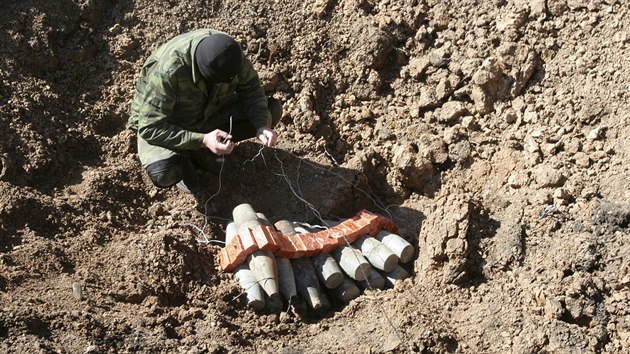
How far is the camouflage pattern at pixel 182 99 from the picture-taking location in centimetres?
561

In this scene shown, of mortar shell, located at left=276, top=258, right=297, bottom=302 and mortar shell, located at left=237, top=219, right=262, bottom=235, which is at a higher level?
mortar shell, located at left=237, top=219, right=262, bottom=235

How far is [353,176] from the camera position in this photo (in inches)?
244

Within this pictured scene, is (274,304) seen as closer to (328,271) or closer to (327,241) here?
(328,271)

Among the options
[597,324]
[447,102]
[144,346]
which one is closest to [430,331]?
[597,324]

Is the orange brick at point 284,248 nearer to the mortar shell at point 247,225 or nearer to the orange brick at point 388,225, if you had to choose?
the mortar shell at point 247,225

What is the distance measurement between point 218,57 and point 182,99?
1.96 ft

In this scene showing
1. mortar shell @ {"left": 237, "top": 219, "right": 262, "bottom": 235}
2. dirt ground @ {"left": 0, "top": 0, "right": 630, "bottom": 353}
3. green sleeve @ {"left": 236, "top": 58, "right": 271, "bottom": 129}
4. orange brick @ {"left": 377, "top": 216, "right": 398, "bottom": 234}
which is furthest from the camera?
green sleeve @ {"left": 236, "top": 58, "right": 271, "bottom": 129}

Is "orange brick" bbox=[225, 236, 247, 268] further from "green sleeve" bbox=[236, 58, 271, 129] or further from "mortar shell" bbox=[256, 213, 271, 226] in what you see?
"green sleeve" bbox=[236, 58, 271, 129]

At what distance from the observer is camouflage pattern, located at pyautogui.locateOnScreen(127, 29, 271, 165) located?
561cm

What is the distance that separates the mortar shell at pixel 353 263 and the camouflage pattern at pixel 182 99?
104 cm

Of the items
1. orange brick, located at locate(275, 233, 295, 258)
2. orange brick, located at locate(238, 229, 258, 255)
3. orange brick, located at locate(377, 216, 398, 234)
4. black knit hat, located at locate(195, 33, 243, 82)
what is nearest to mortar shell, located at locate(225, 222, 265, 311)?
orange brick, located at locate(238, 229, 258, 255)

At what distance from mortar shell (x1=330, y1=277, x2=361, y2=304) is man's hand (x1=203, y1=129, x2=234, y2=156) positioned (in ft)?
3.55

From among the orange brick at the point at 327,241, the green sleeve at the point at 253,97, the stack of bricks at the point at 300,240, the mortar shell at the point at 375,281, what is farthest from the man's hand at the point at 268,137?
the mortar shell at the point at 375,281

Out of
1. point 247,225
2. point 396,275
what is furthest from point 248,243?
point 396,275
